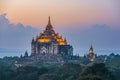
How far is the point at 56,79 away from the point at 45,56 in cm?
5348

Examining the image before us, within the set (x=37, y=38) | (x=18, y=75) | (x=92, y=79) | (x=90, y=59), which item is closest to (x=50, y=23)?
(x=37, y=38)

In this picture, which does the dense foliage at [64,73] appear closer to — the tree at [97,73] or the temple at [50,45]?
the tree at [97,73]

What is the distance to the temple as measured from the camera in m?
114

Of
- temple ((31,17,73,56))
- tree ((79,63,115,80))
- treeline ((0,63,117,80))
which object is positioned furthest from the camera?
temple ((31,17,73,56))

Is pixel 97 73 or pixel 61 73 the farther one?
→ pixel 61 73

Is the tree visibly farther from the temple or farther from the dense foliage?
the temple

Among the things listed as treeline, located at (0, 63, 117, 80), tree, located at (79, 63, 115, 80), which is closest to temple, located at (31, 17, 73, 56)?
treeline, located at (0, 63, 117, 80)

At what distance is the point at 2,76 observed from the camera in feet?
212

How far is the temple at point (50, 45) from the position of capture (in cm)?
11412

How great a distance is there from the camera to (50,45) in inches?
4530

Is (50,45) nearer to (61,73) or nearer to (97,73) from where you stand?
(61,73)

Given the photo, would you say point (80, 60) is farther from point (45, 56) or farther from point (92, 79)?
point (92, 79)

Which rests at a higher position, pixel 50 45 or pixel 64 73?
pixel 50 45

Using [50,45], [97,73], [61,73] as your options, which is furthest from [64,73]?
[50,45]
